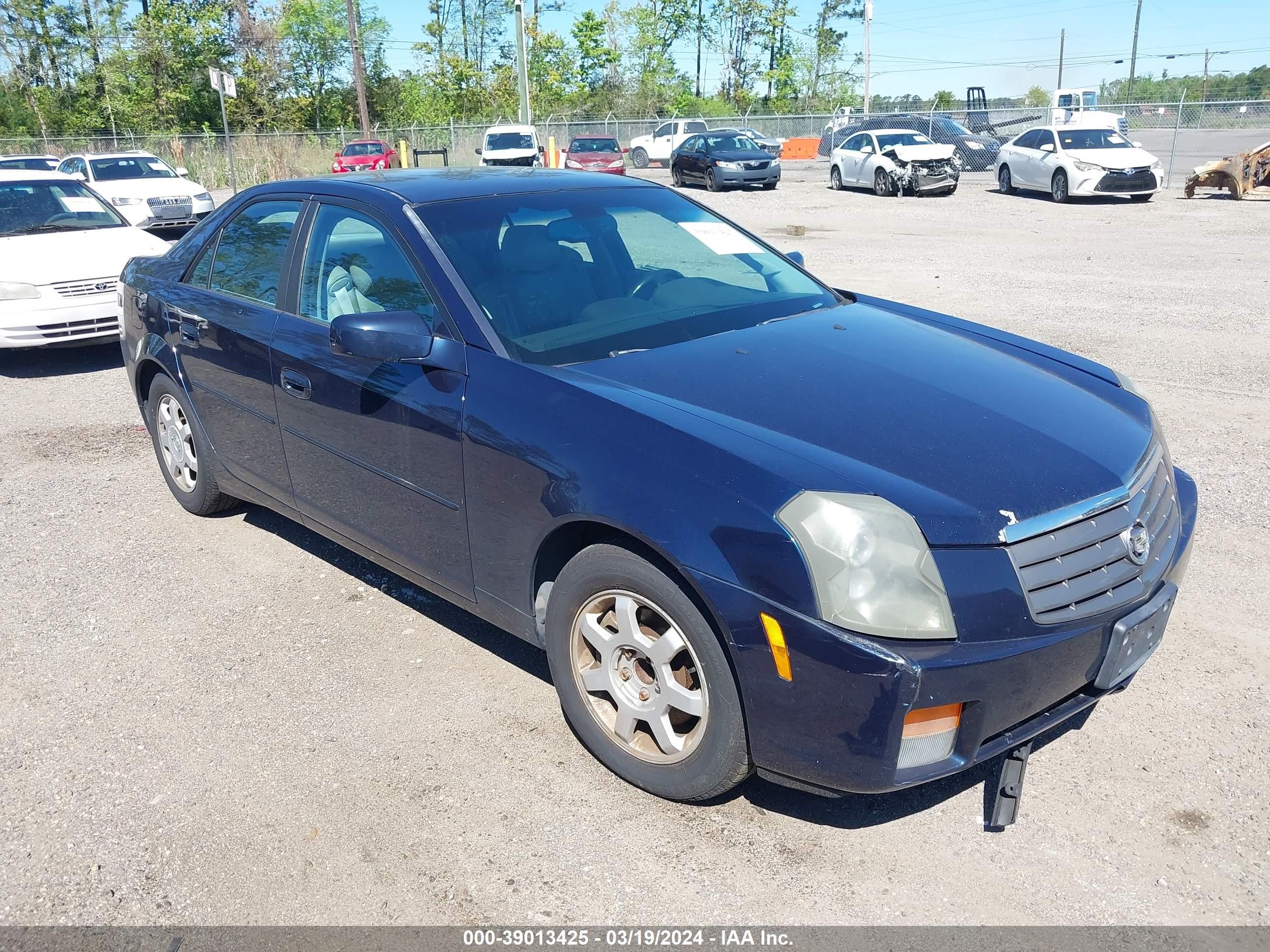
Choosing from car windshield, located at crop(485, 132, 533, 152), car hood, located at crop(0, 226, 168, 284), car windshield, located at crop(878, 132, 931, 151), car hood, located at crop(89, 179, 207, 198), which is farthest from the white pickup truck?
car hood, located at crop(0, 226, 168, 284)

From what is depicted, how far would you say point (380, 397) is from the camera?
138 inches

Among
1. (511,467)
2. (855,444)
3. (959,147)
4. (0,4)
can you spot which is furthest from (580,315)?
(0,4)

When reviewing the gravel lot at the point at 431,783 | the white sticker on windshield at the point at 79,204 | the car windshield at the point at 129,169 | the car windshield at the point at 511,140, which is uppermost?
the car windshield at the point at 511,140

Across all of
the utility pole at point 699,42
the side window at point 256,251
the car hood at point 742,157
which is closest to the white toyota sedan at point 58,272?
the side window at point 256,251

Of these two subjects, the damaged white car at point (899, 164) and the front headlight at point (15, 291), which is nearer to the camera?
the front headlight at point (15, 291)

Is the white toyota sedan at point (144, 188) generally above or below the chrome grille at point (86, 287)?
above

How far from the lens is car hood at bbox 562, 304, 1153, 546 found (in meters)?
2.58

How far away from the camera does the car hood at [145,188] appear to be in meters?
17.7

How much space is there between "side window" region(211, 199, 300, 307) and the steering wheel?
1.47m

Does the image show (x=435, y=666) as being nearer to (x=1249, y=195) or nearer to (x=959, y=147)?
(x=1249, y=195)

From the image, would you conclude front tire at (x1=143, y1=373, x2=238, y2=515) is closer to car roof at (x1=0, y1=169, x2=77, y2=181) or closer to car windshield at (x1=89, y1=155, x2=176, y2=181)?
car roof at (x1=0, y1=169, x2=77, y2=181)

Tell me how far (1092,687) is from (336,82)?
2346 inches

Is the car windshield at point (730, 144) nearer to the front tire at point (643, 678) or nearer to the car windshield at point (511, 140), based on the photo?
the car windshield at point (511, 140)

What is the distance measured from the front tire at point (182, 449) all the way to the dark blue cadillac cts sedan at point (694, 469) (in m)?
0.43
